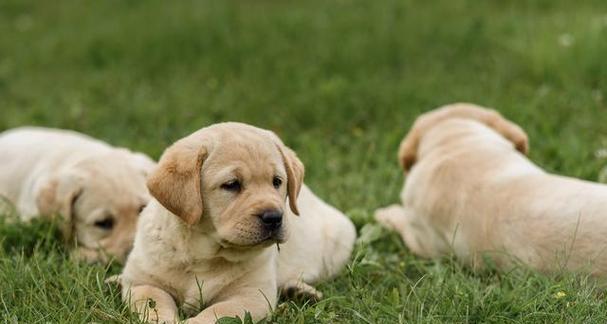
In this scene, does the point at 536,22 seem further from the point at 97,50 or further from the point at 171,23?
the point at 97,50

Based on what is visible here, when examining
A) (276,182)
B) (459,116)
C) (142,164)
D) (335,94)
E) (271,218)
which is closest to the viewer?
(271,218)

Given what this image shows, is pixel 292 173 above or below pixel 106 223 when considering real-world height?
above

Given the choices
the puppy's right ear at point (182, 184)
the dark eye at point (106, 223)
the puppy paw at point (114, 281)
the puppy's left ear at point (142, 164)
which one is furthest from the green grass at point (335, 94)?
the puppy's left ear at point (142, 164)

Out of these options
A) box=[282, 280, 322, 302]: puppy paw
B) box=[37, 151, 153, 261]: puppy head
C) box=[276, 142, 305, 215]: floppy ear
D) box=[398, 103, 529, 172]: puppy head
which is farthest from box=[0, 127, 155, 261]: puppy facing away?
box=[398, 103, 529, 172]: puppy head

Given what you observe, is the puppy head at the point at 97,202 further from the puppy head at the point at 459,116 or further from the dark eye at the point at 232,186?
the puppy head at the point at 459,116

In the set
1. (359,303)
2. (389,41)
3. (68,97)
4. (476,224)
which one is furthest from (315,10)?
(359,303)

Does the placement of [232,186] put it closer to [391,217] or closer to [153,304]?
[153,304]

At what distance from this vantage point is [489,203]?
5.18 metres

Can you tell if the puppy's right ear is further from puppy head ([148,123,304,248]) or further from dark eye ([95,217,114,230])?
dark eye ([95,217,114,230])

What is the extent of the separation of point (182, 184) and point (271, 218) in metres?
0.43

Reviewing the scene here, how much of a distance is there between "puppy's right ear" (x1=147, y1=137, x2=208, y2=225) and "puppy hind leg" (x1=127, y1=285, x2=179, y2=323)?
15.2 inches

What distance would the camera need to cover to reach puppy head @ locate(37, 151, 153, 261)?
537 centimetres

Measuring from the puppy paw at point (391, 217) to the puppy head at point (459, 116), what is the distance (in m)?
0.34

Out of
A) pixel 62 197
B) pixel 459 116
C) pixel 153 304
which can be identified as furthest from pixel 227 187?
pixel 459 116
